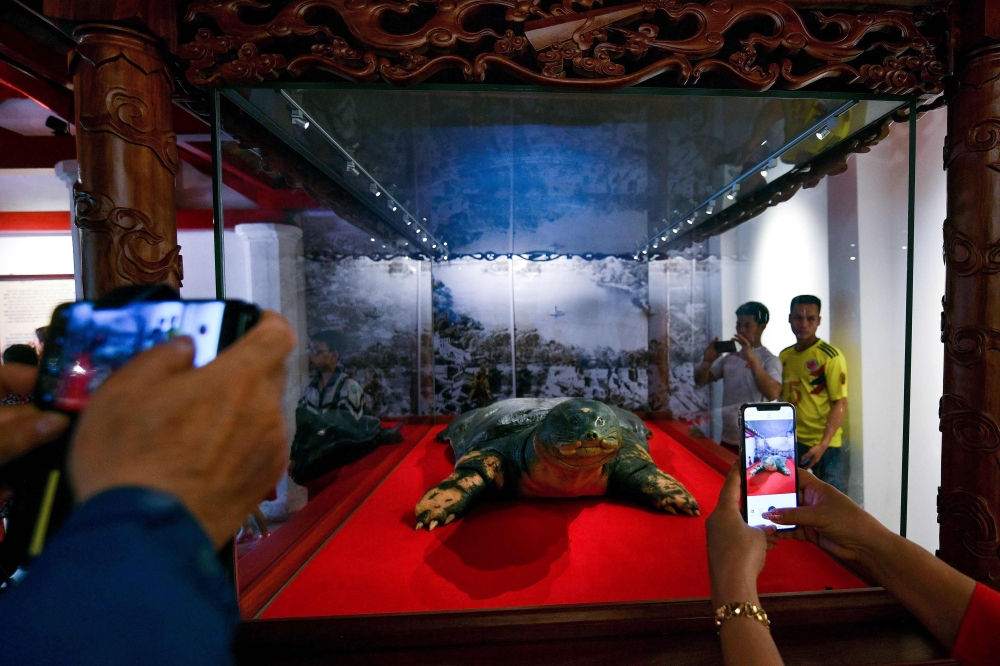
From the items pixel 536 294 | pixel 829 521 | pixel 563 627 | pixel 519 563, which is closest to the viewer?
pixel 829 521

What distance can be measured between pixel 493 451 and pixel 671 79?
139 centimetres

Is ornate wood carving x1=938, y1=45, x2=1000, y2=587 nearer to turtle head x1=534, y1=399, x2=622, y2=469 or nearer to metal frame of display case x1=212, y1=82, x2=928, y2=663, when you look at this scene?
metal frame of display case x1=212, y1=82, x2=928, y2=663

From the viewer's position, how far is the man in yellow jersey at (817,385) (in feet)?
5.47

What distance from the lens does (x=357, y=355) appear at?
6.14 ft

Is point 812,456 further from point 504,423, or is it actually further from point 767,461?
point 504,423

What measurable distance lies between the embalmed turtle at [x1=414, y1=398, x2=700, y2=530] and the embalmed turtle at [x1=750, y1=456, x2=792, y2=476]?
44 centimetres

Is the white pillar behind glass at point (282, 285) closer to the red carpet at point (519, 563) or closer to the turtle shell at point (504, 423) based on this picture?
the red carpet at point (519, 563)

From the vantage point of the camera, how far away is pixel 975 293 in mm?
1249

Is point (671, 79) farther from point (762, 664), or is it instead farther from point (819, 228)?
point (762, 664)

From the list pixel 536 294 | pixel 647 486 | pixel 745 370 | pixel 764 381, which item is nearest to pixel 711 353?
pixel 745 370

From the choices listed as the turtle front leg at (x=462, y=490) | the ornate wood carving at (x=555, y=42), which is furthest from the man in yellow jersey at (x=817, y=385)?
the turtle front leg at (x=462, y=490)

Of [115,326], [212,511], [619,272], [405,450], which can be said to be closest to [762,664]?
[212,511]

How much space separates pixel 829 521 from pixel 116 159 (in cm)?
176

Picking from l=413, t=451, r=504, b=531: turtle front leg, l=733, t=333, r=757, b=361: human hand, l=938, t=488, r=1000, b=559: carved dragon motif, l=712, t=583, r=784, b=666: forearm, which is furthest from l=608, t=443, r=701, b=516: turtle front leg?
l=712, t=583, r=784, b=666: forearm
